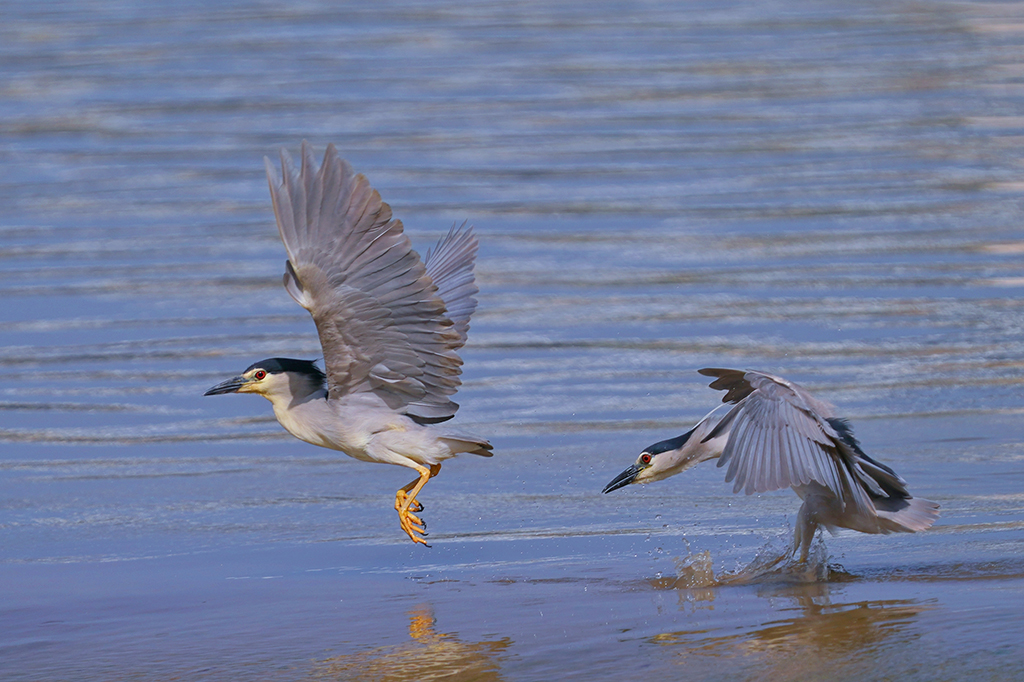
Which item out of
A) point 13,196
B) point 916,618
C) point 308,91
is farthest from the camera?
point 308,91

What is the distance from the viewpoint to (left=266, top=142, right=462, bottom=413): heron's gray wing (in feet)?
20.0

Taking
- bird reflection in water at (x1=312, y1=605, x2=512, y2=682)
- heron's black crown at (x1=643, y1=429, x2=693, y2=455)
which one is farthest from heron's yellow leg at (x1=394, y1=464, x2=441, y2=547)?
heron's black crown at (x1=643, y1=429, x2=693, y2=455)

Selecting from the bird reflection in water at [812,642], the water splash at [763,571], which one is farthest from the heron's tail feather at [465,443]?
the bird reflection in water at [812,642]

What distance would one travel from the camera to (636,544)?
723 centimetres

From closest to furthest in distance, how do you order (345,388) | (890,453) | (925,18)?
(345,388) → (890,453) → (925,18)

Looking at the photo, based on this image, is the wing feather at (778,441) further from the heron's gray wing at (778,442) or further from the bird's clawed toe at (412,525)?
the bird's clawed toe at (412,525)

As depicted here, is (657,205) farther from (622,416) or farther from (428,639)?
(428,639)

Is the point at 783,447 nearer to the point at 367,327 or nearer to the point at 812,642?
the point at 812,642

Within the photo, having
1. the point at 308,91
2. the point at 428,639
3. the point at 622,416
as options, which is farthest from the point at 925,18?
the point at 428,639

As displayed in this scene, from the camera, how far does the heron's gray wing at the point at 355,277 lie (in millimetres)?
6105

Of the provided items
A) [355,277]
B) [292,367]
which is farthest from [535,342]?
[355,277]

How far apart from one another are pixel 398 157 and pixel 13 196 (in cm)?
372

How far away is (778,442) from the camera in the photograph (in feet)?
20.2

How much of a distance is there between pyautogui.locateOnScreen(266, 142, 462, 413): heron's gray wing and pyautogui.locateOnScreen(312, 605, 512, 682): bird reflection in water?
47.3 inches
